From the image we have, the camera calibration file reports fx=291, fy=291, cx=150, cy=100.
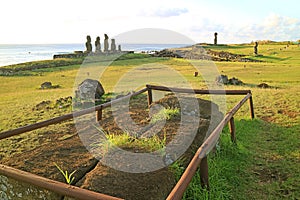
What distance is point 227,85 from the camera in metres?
12.7

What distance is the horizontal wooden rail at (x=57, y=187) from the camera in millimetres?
2083

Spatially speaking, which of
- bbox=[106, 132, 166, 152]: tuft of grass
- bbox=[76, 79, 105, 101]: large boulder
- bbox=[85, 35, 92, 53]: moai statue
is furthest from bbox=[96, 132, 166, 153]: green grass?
bbox=[85, 35, 92, 53]: moai statue

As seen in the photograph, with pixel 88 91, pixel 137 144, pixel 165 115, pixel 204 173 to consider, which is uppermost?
pixel 88 91

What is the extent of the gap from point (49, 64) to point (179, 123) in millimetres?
21680

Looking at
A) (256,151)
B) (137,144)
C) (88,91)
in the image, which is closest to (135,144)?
(137,144)

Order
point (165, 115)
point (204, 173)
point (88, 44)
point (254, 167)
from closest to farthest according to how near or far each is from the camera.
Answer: point (204, 173) → point (254, 167) → point (165, 115) → point (88, 44)

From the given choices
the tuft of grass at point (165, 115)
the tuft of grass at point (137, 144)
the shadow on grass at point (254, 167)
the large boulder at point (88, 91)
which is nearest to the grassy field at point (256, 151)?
the shadow on grass at point (254, 167)

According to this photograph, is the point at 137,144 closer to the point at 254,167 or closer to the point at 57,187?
the point at 57,187

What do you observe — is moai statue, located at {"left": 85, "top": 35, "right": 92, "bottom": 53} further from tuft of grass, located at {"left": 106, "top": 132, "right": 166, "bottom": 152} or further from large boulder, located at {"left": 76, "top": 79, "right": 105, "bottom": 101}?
tuft of grass, located at {"left": 106, "top": 132, "right": 166, "bottom": 152}

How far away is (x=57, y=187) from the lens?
2291mm

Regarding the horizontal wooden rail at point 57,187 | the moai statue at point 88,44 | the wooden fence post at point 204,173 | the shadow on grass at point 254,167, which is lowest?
the shadow on grass at point 254,167

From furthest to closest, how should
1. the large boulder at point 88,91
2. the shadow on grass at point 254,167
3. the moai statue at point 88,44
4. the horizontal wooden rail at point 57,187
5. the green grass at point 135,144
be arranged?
the moai statue at point 88,44
the large boulder at point 88,91
the shadow on grass at point 254,167
the green grass at point 135,144
the horizontal wooden rail at point 57,187

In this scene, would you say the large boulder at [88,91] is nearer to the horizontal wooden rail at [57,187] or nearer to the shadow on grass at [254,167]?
the shadow on grass at [254,167]

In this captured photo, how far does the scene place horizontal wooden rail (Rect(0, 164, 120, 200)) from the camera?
82.0 inches
